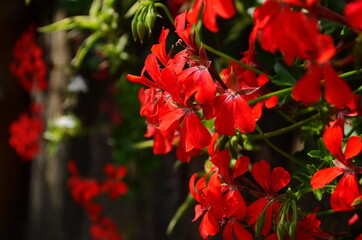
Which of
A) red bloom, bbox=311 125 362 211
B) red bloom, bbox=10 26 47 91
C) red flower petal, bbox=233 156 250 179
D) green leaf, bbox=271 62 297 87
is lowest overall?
red bloom, bbox=10 26 47 91

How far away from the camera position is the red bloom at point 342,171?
1.50ft

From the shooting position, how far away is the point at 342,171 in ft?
1.57

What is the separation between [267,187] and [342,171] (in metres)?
0.09

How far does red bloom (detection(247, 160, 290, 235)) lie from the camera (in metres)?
0.52

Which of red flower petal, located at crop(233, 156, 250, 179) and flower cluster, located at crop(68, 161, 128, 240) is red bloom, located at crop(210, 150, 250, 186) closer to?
red flower petal, located at crop(233, 156, 250, 179)

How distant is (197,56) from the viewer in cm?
52

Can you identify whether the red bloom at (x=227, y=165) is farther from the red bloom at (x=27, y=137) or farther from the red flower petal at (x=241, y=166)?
the red bloom at (x=27, y=137)

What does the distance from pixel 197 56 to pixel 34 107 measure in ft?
5.11

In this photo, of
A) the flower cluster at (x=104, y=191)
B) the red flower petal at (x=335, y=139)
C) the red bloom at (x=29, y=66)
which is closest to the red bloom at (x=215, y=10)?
the red flower petal at (x=335, y=139)

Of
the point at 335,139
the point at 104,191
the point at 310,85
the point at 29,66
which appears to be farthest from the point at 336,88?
the point at 29,66

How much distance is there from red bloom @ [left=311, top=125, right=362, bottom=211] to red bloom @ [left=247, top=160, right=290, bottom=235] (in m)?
0.05

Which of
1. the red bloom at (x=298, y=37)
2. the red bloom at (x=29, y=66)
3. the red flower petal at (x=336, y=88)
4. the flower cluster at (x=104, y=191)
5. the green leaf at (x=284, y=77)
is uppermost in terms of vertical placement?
the red bloom at (x=298, y=37)

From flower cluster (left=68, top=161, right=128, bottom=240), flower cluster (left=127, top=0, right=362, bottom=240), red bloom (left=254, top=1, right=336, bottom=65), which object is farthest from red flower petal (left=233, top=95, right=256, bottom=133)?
flower cluster (left=68, top=161, right=128, bottom=240)

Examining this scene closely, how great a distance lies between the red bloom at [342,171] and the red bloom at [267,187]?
5cm
